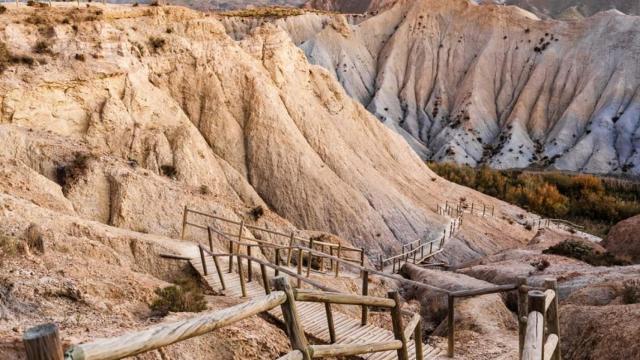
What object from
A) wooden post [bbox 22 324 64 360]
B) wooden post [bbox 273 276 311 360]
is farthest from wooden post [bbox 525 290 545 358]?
wooden post [bbox 22 324 64 360]

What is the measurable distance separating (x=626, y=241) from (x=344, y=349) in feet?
76.4

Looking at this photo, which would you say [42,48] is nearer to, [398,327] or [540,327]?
[398,327]

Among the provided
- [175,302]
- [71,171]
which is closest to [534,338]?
[175,302]

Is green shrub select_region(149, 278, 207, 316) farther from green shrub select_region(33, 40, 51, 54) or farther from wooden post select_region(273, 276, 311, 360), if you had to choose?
green shrub select_region(33, 40, 51, 54)

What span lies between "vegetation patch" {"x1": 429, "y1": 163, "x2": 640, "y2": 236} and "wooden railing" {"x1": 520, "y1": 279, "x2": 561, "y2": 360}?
1355 inches

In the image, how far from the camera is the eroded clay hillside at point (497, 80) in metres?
56.2

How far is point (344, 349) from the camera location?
449 centimetres

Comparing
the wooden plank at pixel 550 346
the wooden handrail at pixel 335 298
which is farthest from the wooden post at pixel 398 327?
the wooden plank at pixel 550 346

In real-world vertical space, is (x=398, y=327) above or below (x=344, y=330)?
above

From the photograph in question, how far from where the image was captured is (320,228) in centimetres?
2364

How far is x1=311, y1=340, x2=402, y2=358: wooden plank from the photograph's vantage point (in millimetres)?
4047

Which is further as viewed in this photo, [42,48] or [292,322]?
[42,48]

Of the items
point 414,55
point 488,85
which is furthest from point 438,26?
point 488,85

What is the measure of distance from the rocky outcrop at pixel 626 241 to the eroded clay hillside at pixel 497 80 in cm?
3186
